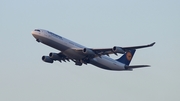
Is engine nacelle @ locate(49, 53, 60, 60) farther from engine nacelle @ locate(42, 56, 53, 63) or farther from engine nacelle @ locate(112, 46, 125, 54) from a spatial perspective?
engine nacelle @ locate(112, 46, 125, 54)

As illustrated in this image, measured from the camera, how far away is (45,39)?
221 ft

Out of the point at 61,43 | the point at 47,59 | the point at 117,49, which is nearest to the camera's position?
the point at 117,49

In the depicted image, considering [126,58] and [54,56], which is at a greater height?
[126,58]

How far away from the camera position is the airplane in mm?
67481

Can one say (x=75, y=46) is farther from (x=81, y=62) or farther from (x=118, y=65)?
(x=118, y=65)

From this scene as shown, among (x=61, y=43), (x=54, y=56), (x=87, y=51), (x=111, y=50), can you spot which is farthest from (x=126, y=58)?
(x=61, y=43)

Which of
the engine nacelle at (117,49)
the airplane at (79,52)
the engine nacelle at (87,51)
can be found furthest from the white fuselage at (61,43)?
the engine nacelle at (117,49)

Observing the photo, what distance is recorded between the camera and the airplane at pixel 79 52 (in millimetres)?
67481

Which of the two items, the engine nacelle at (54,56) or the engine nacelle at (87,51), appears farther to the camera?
the engine nacelle at (54,56)

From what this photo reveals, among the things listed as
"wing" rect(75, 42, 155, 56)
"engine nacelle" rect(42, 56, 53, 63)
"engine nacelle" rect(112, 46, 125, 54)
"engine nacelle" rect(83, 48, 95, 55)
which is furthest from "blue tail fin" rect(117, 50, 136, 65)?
"engine nacelle" rect(112, 46, 125, 54)

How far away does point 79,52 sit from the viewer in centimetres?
6981

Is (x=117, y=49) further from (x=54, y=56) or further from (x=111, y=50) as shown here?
(x=54, y=56)

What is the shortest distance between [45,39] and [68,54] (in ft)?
14.5

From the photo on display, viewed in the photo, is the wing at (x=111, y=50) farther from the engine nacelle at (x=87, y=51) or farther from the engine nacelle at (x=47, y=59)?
the engine nacelle at (x=47, y=59)
